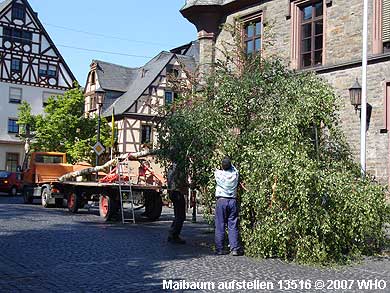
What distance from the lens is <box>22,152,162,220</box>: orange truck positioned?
53.5ft

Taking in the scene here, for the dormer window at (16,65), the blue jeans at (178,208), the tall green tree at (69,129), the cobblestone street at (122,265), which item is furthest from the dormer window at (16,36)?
the blue jeans at (178,208)

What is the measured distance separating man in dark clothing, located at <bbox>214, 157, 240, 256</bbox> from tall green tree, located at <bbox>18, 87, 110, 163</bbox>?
2602 cm

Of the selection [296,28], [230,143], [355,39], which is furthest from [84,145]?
[230,143]

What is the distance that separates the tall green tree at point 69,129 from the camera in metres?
35.6

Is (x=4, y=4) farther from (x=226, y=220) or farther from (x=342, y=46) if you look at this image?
(x=226, y=220)

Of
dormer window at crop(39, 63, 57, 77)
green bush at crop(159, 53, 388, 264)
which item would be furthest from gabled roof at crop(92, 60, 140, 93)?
green bush at crop(159, 53, 388, 264)

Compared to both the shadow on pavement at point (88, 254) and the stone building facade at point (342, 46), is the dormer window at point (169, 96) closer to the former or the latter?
the stone building facade at point (342, 46)

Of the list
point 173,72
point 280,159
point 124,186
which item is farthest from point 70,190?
point 280,159

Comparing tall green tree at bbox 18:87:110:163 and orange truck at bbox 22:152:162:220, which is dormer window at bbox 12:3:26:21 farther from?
orange truck at bbox 22:152:162:220

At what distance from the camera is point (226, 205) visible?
9.88m

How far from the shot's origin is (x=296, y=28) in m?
20.3

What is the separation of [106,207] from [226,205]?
735cm

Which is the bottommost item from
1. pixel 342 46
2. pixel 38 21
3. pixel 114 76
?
pixel 342 46

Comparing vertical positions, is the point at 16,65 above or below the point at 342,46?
above
